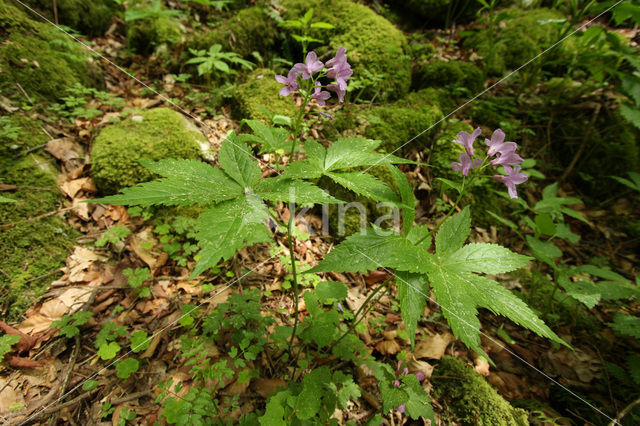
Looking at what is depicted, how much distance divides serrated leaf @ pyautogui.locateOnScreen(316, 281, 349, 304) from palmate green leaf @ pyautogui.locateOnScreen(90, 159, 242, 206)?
102 cm

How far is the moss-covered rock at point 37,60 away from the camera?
3.06m

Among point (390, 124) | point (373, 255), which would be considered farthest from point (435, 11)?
point (373, 255)

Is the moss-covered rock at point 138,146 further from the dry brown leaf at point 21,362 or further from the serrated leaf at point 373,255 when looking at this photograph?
the serrated leaf at point 373,255

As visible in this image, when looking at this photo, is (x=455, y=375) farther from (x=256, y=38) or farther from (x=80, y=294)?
(x=256, y=38)

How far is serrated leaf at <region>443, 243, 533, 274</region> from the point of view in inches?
57.4

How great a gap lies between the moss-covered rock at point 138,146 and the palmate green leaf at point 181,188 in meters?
1.68

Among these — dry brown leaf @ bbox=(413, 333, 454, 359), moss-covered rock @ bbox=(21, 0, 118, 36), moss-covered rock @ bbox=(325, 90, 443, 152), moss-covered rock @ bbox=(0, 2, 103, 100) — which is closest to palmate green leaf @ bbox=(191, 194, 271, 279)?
dry brown leaf @ bbox=(413, 333, 454, 359)

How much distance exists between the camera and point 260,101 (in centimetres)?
363

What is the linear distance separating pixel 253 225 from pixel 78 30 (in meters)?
5.82

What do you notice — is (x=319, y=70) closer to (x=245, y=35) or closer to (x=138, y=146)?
(x=138, y=146)

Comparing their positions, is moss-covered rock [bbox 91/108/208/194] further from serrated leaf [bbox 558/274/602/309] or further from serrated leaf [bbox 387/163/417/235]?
serrated leaf [bbox 558/274/602/309]

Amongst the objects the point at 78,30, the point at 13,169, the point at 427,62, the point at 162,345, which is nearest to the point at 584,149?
the point at 427,62

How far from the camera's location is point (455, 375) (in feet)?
7.04

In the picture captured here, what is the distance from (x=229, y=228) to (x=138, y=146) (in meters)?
2.41
